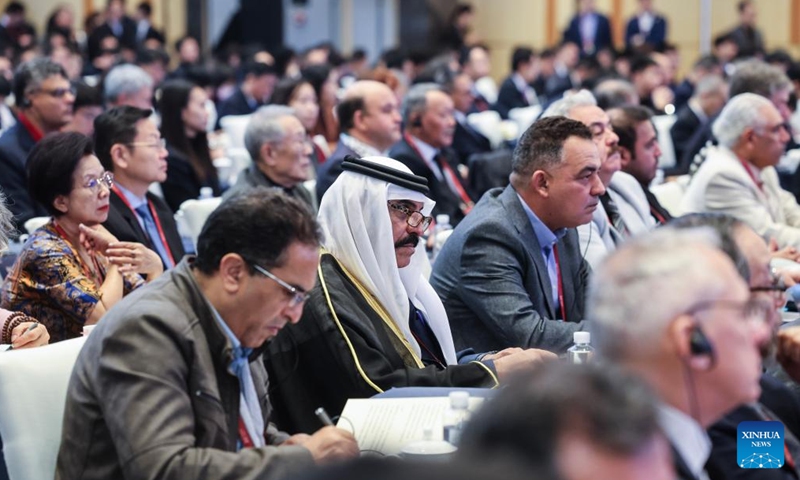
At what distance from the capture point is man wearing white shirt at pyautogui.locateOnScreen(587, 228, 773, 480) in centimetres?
177

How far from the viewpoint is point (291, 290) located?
7.59 feet

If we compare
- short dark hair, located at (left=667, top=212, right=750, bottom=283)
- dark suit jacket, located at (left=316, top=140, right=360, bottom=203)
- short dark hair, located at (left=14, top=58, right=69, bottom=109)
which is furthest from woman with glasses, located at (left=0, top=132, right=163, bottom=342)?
short dark hair, located at (left=14, top=58, right=69, bottom=109)

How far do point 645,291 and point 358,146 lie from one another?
194 inches

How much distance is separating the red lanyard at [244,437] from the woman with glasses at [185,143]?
4.22m

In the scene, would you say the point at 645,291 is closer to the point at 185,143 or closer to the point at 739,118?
the point at 739,118

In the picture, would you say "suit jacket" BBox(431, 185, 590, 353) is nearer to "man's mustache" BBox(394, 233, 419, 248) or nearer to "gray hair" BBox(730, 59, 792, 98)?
"man's mustache" BBox(394, 233, 419, 248)

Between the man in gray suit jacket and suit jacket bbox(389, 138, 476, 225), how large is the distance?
2638mm

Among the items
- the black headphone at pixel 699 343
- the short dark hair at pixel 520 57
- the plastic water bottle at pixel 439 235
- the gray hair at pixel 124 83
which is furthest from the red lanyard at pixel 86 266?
the short dark hair at pixel 520 57

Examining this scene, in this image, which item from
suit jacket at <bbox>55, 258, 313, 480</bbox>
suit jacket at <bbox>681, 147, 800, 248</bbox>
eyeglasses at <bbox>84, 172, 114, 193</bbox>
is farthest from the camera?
suit jacket at <bbox>681, 147, 800, 248</bbox>

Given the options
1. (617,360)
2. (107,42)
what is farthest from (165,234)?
(107,42)

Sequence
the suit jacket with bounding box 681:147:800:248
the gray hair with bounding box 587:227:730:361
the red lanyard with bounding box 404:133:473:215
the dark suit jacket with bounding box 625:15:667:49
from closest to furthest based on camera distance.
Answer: the gray hair with bounding box 587:227:730:361 < the suit jacket with bounding box 681:147:800:248 < the red lanyard with bounding box 404:133:473:215 < the dark suit jacket with bounding box 625:15:667:49

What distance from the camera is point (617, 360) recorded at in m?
1.80

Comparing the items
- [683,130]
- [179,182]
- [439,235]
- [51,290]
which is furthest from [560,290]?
[683,130]

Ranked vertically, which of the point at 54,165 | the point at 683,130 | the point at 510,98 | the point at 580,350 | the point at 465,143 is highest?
the point at 54,165
